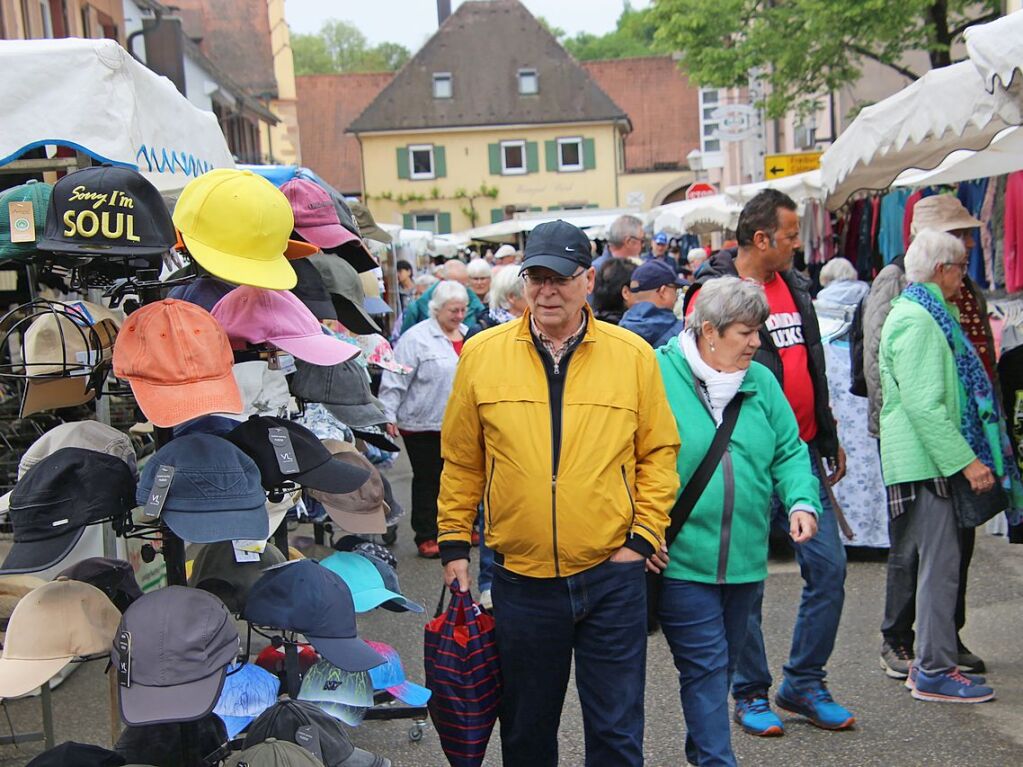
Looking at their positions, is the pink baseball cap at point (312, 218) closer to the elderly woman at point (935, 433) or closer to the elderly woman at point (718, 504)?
the elderly woman at point (718, 504)

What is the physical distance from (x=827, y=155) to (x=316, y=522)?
12.7 feet

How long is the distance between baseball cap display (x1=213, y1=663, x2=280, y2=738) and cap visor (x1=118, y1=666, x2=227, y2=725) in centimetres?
74

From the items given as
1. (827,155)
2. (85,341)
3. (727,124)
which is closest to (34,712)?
(85,341)

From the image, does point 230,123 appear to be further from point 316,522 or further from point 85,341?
point 85,341

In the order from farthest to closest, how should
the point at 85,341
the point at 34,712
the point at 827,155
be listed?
the point at 827,155, the point at 34,712, the point at 85,341

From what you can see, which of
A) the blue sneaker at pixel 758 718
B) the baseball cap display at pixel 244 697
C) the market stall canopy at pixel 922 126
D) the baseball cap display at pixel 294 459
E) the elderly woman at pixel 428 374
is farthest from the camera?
the elderly woman at pixel 428 374

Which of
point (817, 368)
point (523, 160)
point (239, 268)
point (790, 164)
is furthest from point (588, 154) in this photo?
point (239, 268)

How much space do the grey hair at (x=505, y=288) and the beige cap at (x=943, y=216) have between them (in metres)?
2.55

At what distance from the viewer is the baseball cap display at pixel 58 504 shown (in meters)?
2.99

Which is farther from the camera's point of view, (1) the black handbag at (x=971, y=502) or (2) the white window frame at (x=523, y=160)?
(2) the white window frame at (x=523, y=160)

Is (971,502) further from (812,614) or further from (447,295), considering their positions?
(447,295)

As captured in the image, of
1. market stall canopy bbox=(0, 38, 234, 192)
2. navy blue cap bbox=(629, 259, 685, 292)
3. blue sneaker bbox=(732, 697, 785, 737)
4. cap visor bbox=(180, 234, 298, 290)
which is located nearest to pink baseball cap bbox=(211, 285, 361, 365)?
cap visor bbox=(180, 234, 298, 290)

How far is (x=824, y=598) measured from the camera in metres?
4.73

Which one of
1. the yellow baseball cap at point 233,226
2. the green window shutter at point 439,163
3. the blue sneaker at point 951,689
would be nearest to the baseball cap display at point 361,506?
the yellow baseball cap at point 233,226
